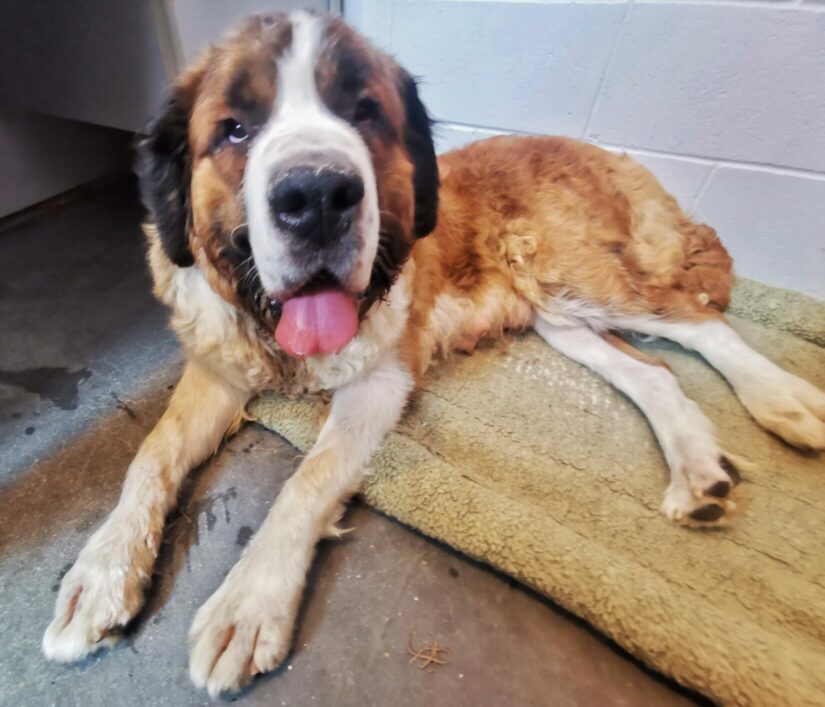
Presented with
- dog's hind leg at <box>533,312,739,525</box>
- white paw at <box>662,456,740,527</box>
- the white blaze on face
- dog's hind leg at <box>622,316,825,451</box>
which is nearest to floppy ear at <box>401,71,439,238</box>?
the white blaze on face

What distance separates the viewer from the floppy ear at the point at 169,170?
1142 mm

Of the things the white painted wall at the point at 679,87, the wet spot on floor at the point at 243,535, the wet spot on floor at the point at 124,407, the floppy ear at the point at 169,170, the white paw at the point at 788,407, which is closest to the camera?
the floppy ear at the point at 169,170

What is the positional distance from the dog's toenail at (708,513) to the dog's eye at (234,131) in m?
1.41

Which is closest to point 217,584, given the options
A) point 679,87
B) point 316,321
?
point 316,321

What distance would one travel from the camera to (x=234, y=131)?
1.09 metres

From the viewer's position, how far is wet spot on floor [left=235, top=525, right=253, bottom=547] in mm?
1256

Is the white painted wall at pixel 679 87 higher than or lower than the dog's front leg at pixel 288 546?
higher

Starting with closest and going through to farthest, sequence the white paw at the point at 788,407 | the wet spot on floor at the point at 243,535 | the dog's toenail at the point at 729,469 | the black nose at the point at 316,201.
→ the black nose at the point at 316,201 < the wet spot on floor at the point at 243,535 < the dog's toenail at the point at 729,469 < the white paw at the point at 788,407

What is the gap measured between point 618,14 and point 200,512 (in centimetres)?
231

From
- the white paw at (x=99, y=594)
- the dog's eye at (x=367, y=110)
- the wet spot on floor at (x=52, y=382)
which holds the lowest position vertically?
the wet spot on floor at (x=52, y=382)

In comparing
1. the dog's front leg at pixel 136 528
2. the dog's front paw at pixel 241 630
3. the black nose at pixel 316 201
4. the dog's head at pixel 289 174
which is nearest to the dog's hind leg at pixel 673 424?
the dog's head at pixel 289 174

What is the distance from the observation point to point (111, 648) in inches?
41.1

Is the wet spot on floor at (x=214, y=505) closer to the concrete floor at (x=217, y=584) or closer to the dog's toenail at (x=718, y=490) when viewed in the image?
the concrete floor at (x=217, y=584)

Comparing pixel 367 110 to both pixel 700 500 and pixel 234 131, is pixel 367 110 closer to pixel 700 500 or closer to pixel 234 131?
pixel 234 131
